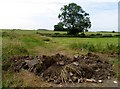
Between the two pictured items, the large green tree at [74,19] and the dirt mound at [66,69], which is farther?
the large green tree at [74,19]

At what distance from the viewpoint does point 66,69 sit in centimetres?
1003

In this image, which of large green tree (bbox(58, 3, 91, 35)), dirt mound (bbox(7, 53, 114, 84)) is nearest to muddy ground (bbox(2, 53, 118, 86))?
dirt mound (bbox(7, 53, 114, 84))

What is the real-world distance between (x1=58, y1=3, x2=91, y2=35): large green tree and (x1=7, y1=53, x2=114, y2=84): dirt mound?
37.7 meters

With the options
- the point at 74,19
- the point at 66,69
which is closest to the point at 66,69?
the point at 66,69

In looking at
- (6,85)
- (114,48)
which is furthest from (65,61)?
(114,48)

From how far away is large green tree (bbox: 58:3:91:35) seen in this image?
49.7m

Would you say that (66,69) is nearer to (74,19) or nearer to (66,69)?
(66,69)

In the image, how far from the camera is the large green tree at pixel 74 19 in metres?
49.7

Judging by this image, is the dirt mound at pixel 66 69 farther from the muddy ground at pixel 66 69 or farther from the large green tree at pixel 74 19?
the large green tree at pixel 74 19

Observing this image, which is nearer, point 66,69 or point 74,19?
point 66,69

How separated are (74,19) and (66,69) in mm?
41008

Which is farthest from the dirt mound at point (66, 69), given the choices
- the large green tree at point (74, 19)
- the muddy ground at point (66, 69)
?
the large green tree at point (74, 19)

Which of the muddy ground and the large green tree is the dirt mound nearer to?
the muddy ground

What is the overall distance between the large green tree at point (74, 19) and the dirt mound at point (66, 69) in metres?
37.7
